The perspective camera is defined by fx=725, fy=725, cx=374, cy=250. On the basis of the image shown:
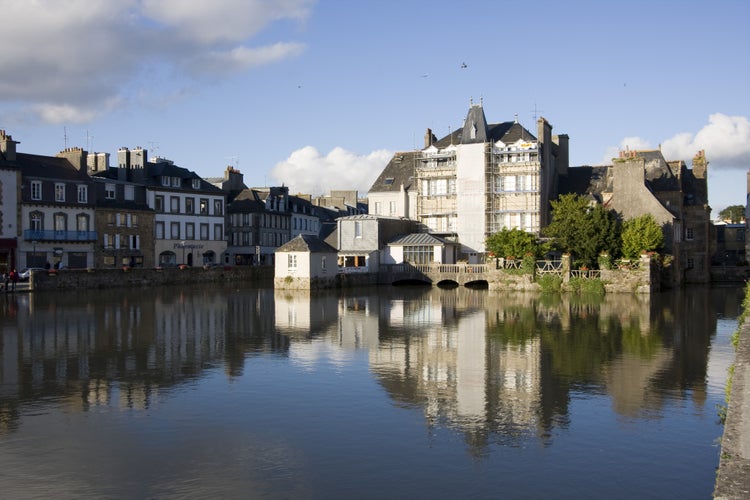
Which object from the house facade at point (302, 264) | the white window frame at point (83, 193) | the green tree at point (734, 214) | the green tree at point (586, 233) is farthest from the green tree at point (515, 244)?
the green tree at point (734, 214)

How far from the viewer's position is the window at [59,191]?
171 feet

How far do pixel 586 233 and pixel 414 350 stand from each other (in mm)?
29789

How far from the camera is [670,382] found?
16016 millimetres

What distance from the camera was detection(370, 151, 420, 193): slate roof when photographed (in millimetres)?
65375

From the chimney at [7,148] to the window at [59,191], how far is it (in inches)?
142

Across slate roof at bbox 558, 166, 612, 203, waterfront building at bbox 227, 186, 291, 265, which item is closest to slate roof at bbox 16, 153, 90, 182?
waterfront building at bbox 227, 186, 291, 265

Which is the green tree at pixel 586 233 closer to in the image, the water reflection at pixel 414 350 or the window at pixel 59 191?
the water reflection at pixel 414 350

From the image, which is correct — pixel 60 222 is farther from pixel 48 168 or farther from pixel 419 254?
pixel 419 254

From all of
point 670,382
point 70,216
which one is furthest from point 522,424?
point 70,216

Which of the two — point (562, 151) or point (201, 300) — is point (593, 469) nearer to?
point (201, 300)

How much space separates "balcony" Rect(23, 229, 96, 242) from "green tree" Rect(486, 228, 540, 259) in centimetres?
3004

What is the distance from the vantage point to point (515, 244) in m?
49.3

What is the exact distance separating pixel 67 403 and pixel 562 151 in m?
57.4

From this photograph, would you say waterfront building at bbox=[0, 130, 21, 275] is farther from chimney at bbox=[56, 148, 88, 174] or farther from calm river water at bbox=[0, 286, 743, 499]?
calm river water at bbox=[0, 286, 743, 499]
